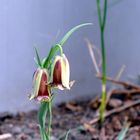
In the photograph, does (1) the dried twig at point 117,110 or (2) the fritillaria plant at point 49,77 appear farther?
(1) the dried twig at point 117,110

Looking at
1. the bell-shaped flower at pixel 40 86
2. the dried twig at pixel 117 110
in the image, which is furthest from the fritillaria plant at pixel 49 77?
the dried twig at pixel 117 110

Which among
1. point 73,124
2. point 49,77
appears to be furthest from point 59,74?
point 73,124

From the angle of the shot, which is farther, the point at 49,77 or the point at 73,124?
the point at 73,124

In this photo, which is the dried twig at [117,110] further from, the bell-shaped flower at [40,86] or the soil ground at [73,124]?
the bell-shaped flower at [40,86]

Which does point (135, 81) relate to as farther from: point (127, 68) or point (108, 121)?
point (108, 121)

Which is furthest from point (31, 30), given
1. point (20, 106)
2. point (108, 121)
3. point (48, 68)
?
point (48, 68)

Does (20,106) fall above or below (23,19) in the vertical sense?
below

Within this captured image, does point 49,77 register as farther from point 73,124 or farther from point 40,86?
point 73,124

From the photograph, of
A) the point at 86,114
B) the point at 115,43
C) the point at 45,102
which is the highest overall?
the point at 45,102

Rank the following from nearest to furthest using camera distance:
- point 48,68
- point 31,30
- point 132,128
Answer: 1. point 48,68
2. point 132,128
3. point 31,30
